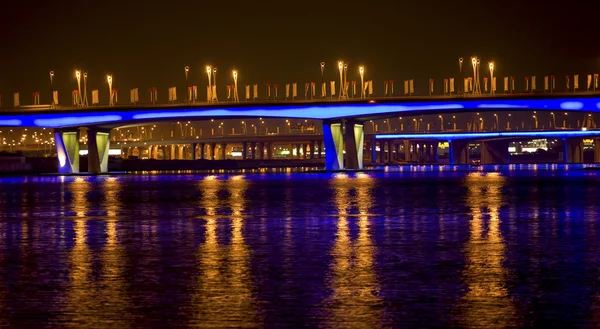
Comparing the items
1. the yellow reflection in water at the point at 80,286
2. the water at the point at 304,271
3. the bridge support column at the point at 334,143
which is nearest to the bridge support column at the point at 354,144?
the bridge support column at the point at 334,143

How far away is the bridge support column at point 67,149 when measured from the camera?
162250 millimetres

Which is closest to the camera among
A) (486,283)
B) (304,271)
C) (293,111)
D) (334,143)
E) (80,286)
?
(486,283)

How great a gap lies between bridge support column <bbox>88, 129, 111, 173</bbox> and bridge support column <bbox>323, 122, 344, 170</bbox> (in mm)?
37435

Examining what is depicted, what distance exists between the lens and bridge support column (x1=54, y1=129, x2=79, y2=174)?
162m

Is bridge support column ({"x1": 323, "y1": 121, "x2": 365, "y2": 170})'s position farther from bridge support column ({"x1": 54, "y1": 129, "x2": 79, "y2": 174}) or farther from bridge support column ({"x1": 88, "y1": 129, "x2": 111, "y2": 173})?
bridge support column ({"x1": 54, "y1": 129, "x2": 79, "y2": 174})

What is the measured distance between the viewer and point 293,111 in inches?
5915

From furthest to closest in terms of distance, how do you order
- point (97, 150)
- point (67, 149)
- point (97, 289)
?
point (97, 150) < point (67, 149) < point (97, 289)

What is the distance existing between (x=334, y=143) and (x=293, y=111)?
8.08 m

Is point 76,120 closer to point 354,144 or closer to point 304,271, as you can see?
point 354,144

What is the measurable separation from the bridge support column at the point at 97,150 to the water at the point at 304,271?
11999 cm

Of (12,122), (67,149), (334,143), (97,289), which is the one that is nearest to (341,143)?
(334,143)

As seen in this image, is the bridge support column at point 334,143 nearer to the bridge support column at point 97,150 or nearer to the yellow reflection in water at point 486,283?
the bridge support column at point 97,150

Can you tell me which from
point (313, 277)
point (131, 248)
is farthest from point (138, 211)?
point (313, 277)

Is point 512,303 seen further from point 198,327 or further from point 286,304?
point 198,327
